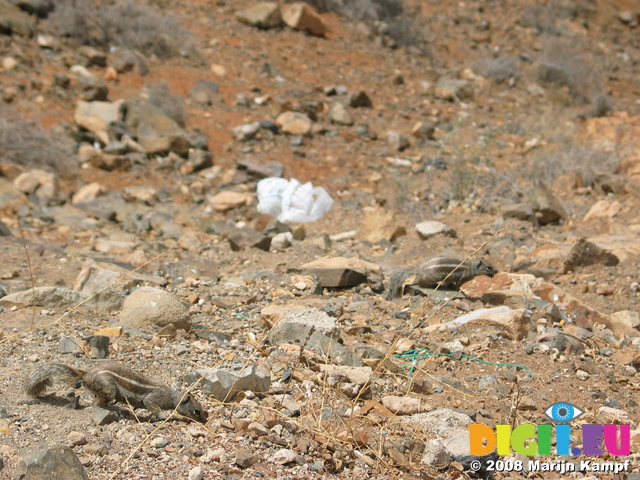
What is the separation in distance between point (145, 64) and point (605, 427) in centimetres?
846

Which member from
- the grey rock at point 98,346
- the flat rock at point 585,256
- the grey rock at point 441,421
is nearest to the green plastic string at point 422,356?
the grey rock at point 441,421

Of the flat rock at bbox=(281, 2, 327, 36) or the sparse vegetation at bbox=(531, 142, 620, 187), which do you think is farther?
the flat rock at bbox=(281, 2, 327, 36)

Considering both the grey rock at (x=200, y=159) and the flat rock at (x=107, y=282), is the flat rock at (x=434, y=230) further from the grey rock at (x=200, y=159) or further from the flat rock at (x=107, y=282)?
the grey rock at (x=200, y=159)

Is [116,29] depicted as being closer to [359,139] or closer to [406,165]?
[359,139]

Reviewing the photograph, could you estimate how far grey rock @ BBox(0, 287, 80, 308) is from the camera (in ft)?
10.2

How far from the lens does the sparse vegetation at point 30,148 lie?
659 cm

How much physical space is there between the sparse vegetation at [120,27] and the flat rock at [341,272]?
6724mm

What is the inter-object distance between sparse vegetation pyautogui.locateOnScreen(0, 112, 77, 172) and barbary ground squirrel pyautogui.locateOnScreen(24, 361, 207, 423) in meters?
5.11

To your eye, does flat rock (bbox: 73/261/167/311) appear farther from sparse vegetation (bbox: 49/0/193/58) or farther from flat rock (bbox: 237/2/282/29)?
flat rock (bbox: 237/2/282/29)

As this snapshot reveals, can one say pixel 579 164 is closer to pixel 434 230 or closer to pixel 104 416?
pixel 434 230

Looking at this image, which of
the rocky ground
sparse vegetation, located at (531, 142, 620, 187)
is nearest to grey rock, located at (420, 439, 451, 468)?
the rocky ground

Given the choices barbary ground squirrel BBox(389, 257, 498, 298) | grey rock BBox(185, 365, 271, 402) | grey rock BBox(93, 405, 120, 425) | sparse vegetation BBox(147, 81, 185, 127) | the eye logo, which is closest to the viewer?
grey rock BBox(93, 405, 120, 425)

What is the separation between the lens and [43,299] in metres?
3.13

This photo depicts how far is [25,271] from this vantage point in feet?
13.6
